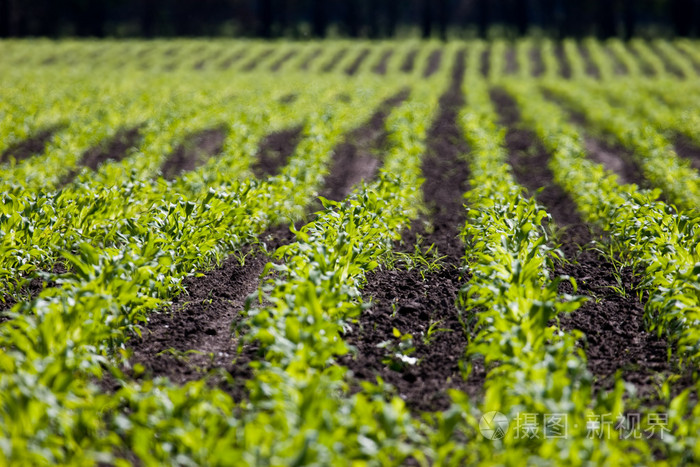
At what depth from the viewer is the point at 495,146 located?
1242 centimetres

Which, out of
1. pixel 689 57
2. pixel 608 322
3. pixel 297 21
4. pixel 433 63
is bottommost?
pixel 433 63

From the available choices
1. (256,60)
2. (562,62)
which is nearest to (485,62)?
(562,62)

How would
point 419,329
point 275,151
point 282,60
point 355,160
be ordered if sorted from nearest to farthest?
point 419,329 < point 355,160 < point 275,151 < point 282,60

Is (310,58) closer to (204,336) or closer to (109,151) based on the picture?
(109,151)

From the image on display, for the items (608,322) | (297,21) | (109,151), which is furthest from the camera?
(297,21)

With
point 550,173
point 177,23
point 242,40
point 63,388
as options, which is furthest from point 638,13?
point 63,388

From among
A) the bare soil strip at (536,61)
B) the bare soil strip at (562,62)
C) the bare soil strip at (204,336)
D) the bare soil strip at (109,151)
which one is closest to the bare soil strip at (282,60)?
the bare soil strip at (536,61)

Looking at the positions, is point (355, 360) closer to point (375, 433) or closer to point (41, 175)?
point (375, 433)

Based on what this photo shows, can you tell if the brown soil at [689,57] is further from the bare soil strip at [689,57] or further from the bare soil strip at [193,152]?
the bare soil strip at [193,152]

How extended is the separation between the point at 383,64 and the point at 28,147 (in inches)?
1192

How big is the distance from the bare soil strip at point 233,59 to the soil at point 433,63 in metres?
12.2

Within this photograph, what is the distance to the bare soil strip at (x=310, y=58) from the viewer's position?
4000cm

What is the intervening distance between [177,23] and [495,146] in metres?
49.4

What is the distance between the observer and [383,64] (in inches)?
1625
